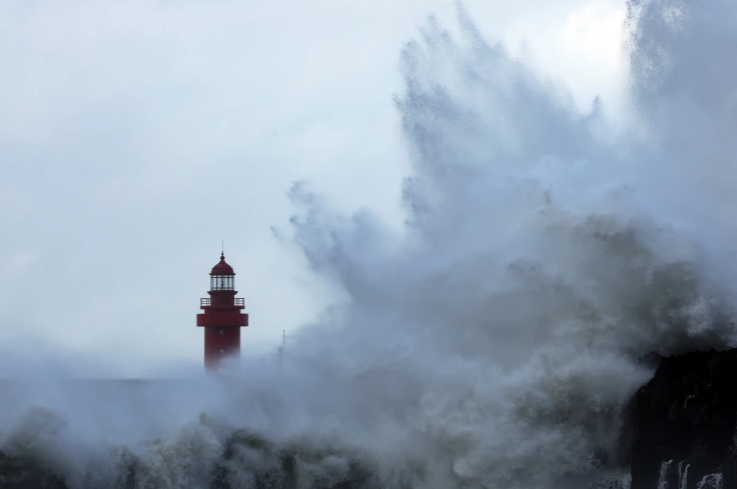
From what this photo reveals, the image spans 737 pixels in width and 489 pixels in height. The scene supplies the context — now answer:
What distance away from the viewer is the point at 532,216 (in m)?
30.0

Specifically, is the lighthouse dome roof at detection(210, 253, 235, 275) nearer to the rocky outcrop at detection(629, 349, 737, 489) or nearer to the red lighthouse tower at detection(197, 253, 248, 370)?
the red lighthouse tower at detection(197, 253, 248, 370)

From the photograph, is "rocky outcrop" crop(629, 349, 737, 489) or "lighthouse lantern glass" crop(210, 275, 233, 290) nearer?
"rocky outcrop" crop(629, 349, 737, 489)

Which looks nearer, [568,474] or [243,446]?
[568,474]

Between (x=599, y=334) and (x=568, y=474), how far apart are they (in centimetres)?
296

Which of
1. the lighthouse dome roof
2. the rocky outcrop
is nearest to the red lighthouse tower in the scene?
the lighthouse dome roof

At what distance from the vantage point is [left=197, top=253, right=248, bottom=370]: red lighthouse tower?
1699 inches

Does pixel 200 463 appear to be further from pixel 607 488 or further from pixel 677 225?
pixel 677 225

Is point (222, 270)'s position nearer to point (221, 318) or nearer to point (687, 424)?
point (221, 318)

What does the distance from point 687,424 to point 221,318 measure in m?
20.5

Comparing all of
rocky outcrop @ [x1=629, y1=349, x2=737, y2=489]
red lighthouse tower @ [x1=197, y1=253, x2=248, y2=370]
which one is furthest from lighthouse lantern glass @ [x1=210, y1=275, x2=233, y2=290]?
rocky outcrop @ [x1=629, y1=349, x2=737, y2=489]

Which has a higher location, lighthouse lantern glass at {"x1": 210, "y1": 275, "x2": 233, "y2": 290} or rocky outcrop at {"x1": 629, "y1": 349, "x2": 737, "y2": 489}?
lighthouse lantern glass at {"x1": 210, "y1": 275, "x2": 233, "y2": 290}

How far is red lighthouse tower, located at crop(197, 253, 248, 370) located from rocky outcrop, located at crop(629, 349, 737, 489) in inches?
734

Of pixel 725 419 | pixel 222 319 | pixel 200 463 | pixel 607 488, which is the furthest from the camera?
pixel 222 319

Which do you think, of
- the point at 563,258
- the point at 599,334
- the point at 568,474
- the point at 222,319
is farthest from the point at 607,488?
the point at 222,319
